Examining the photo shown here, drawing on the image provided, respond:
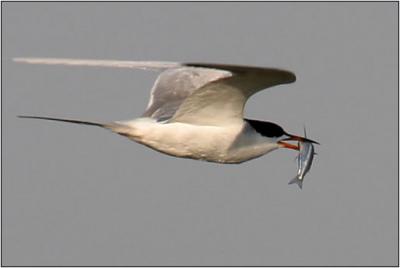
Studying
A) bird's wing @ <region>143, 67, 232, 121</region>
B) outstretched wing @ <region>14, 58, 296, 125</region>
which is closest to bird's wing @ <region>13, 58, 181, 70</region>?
outstretched wing @ <region>14, 58, 296, 125</region>

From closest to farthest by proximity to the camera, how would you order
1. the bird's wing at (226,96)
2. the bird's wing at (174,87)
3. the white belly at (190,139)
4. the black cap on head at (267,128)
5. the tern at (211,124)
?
1. the bird's wing at (226,96)
2. the tern at (211,124)
3. the white belly at (190,139)
4. the black cap on head at (267,128)
5. the bird's wing at (174,87)

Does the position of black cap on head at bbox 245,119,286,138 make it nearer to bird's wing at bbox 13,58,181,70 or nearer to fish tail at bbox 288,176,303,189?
fish tail at bbox 288,176,303,189

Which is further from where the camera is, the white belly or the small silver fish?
the small silver fish

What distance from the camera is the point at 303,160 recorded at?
12.4 meters

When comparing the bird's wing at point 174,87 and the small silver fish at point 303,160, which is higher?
the bird's wing at point 174,87

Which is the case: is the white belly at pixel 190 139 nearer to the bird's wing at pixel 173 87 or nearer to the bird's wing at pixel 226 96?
the bird's wing at pixel 226 96

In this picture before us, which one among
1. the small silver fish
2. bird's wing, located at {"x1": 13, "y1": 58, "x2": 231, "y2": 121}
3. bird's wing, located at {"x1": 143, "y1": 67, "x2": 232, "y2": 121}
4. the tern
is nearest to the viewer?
the tern

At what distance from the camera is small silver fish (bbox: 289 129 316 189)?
12242mm

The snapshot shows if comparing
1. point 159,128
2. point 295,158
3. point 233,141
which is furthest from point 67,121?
point 295,158

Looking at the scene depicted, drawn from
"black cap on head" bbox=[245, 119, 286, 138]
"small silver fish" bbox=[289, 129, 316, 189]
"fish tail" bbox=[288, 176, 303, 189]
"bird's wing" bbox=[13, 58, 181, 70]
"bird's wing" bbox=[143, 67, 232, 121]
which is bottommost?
"fish tail" bbox=[288, 176, 303, 189]

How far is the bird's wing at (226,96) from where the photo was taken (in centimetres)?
1024

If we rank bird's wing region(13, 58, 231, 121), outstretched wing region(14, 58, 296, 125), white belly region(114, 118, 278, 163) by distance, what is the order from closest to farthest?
outstretched wing region(14, 58, 296, 125) < white belly region(114, 118, 278, 163) < bird's wing region(13, 58, 231, 121)

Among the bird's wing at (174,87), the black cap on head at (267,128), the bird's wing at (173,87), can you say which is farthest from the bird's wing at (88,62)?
the bird's wing at (174,87)

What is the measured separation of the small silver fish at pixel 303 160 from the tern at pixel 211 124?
6 cm
